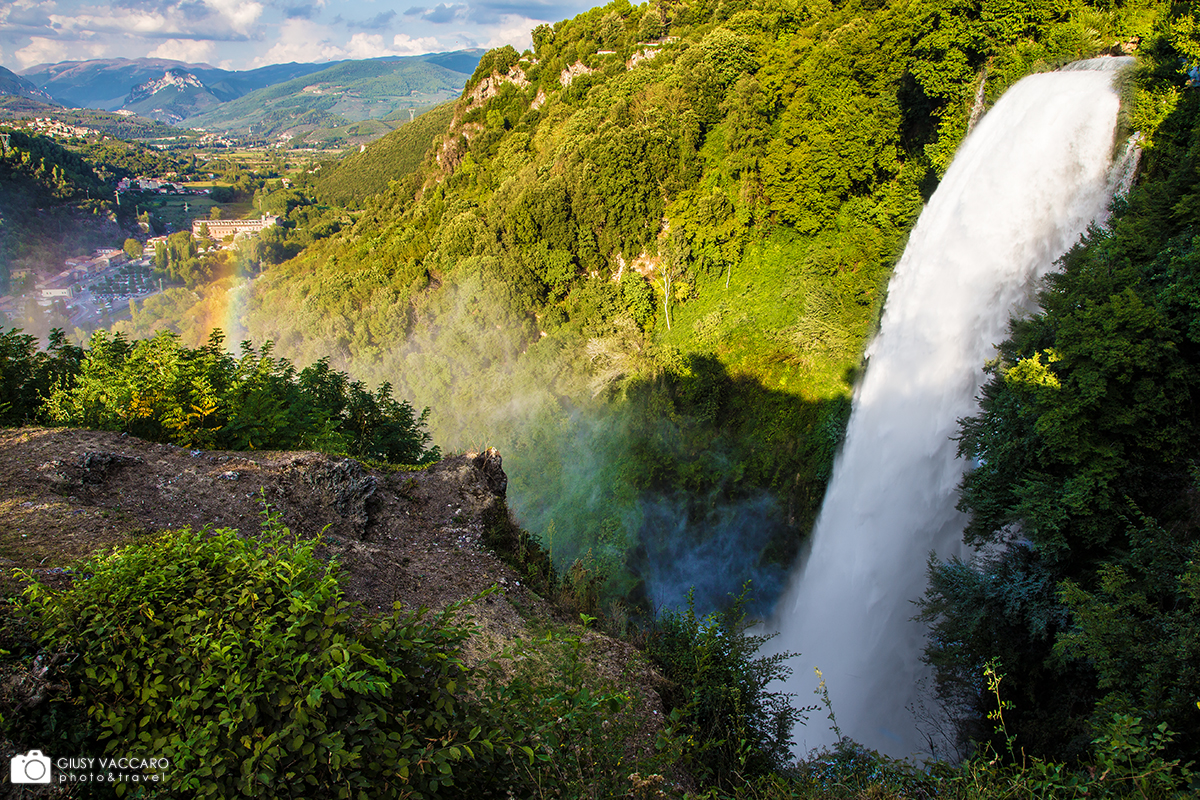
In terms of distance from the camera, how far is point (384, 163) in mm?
101000

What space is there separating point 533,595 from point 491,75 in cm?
5516

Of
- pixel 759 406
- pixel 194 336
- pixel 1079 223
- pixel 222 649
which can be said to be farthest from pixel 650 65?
pixel 194 336

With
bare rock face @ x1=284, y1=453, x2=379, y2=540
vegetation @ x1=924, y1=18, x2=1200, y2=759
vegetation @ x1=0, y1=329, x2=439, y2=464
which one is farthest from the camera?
vegetation @ x1=0, y1=329, x2=439, y2=464

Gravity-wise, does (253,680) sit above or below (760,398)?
above

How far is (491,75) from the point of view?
51.2 m

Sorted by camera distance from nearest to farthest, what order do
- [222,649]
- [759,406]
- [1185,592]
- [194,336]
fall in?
[222,649] < [1185,592] < [759,406] < [194,336]

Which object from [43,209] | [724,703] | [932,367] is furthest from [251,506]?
[43,209]

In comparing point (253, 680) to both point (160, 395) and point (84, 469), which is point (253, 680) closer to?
point (84, 469)

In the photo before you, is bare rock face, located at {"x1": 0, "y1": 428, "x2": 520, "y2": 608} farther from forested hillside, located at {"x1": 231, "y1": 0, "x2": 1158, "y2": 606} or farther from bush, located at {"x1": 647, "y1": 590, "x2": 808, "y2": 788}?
forested hillside, located at {"x1": 231, "y1": 0, "x2": 1158, "y2": 606}

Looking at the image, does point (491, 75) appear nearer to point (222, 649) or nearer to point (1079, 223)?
point (1079, 223)
